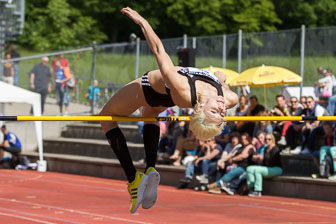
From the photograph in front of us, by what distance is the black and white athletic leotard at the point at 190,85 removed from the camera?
251 inches

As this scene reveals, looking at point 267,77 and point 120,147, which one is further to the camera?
point 267,77

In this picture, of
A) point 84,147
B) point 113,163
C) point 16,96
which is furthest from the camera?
point 84,147

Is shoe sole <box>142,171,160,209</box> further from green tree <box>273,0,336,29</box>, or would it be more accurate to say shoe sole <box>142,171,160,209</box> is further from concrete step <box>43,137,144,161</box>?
green tree <box>273,0,336,29</box>

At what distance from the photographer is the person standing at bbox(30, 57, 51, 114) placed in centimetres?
1814

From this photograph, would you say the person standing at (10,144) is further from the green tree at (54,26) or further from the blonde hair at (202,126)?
the green tree at (54,26)

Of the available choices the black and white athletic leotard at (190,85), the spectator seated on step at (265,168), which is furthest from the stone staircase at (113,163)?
the black and white athletic leotard at (190,85)

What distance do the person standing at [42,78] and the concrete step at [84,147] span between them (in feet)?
3.49

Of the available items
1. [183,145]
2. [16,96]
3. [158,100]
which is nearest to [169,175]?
[183,145]

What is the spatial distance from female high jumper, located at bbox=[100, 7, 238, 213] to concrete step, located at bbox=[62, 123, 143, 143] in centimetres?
898

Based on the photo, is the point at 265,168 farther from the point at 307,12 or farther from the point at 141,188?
the point at 307,12

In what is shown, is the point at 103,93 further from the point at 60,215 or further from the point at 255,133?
the point at 60,215

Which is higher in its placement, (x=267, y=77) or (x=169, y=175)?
(x=267, y=77)

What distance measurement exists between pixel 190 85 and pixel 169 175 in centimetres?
805

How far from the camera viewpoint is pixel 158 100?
6.89 metres
